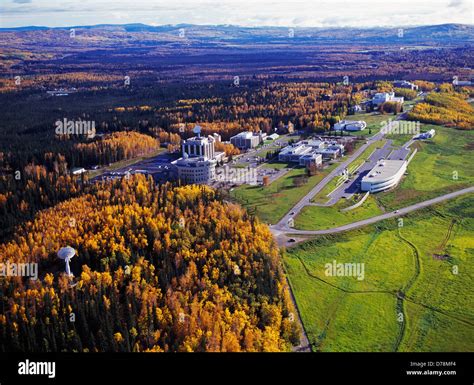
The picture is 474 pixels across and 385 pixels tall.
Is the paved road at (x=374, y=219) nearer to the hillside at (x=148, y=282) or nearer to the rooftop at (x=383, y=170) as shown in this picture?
the hillside at (x=148, y=282)

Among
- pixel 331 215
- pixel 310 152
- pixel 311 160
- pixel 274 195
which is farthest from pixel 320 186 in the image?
pixel 310 152

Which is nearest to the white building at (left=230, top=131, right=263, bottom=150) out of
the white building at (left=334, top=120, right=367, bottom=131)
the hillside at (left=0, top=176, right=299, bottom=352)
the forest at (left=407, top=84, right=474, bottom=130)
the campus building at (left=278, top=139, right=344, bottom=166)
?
the campus building at (left=278, top=139, right=344, bottom=166)

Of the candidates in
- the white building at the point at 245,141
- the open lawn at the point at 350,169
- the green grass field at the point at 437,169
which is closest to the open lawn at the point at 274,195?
the open lawn at the point at 350,169

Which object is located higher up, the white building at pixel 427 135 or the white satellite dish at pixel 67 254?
the white building at pixel 427 135

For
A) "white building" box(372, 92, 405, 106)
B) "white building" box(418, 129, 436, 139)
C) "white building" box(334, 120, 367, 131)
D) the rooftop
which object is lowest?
the rooftop

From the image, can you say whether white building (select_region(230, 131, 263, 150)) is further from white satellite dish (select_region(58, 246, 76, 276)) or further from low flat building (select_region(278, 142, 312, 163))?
white satellite dish (select_region(58, 246, 76, 276))

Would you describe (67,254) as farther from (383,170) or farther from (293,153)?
(293,153)
